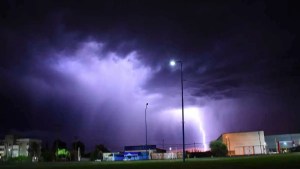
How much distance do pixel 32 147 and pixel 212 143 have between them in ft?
379

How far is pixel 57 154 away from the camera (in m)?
152

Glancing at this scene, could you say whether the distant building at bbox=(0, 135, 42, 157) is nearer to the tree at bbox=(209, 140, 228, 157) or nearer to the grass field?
the tree at bbox=(209, 140, 228, 157)

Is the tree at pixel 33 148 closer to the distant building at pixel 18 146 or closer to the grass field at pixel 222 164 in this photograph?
the distant building at pixel 18 146

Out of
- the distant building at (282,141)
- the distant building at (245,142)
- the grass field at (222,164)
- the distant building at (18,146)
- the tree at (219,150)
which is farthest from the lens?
the distant building at (18,146)

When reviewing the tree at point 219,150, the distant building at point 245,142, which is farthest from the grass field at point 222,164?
the distant building at point 245,142

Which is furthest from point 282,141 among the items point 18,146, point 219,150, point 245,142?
point 18,146

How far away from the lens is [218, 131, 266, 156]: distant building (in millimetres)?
123938

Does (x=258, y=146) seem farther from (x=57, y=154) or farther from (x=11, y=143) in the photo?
(x=11, y=143)

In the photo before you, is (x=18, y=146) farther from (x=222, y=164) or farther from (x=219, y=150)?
(x=222, y=164)

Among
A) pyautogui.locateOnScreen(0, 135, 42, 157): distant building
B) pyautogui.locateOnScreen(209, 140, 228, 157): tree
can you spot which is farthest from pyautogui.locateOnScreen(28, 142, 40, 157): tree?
pyautogui.locateOnScreen(209, 140, 228, 157): tree

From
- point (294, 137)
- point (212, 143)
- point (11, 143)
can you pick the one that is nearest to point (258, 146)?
point (294, 137)

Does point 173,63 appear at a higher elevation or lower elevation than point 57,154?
higher

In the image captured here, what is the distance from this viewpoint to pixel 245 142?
5118 inches

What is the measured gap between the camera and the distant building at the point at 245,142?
12394 centimetres
